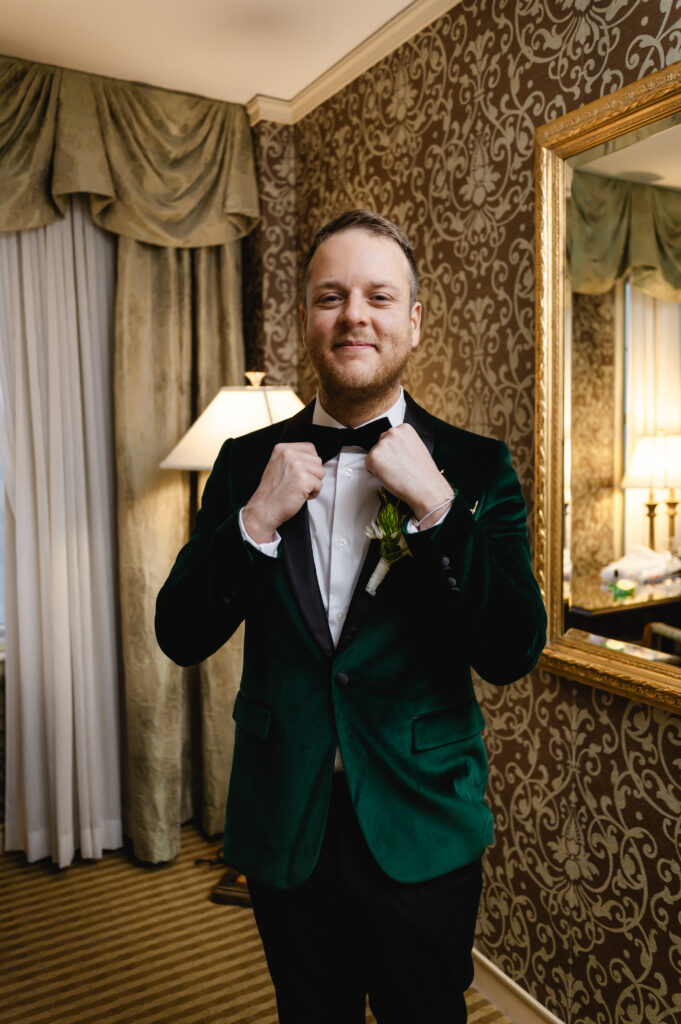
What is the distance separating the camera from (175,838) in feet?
9.96

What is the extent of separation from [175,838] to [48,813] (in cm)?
47

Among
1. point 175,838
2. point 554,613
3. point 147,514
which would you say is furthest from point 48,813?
point 554,613

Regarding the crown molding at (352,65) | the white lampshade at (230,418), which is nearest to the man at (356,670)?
the white lampshade at (230,418)

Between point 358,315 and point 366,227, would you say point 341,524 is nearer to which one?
point 358,315

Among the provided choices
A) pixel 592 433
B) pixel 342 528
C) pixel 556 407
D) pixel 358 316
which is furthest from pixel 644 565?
Result: pixel 358 316

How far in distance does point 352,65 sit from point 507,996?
9.34 ft

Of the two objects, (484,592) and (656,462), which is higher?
(656,462)

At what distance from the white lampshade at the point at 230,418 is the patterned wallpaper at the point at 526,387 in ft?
1.45

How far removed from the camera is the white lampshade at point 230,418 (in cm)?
261

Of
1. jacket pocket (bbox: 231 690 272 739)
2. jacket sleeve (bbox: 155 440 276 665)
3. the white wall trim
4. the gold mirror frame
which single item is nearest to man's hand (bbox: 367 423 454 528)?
jacket sleeve (bbox: 155 440 276 665)

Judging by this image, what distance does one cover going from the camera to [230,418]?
8.58ft

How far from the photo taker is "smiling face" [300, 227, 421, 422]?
Result: 122 centimetres

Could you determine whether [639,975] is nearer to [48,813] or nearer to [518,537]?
[518,537]

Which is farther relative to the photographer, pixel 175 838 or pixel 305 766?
pixel 175 838
